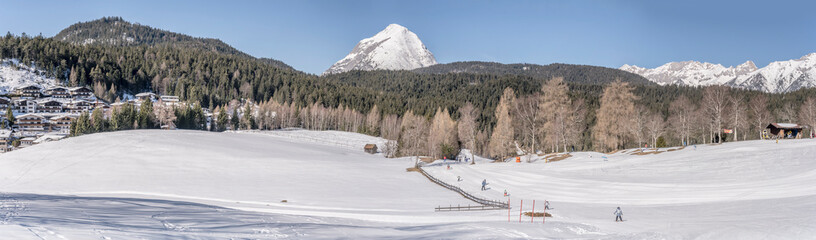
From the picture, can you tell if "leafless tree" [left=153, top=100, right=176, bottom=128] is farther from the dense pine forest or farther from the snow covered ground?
the snow covered ground

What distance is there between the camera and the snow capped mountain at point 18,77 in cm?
14925

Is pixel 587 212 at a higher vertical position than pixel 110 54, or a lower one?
lower

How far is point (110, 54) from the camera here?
193125 mm

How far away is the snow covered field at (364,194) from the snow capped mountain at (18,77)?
109354 mm

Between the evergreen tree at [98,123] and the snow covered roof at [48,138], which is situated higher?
the evergreen tree at [98,123]

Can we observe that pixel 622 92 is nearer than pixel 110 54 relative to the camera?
Yes

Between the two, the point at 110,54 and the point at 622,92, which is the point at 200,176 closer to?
the point at 622,92

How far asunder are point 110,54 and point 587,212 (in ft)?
703

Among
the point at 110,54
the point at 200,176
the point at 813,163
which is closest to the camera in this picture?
the point at 813,163

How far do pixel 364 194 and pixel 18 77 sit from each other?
168167mm

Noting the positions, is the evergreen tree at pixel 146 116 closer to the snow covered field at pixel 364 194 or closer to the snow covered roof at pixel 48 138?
the snow covered roof at pixel 48 138

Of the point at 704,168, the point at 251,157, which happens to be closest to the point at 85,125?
the point at 251,157

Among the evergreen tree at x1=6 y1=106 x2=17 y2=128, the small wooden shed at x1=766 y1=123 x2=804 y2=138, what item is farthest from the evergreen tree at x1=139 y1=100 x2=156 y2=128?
Answer: the small wooden shed at x1=766 y1=123 x2=804 y2=138

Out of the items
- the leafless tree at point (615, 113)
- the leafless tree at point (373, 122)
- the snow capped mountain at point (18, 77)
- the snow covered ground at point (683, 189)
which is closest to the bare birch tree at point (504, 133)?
the snow covered ground at point (683, 189)
